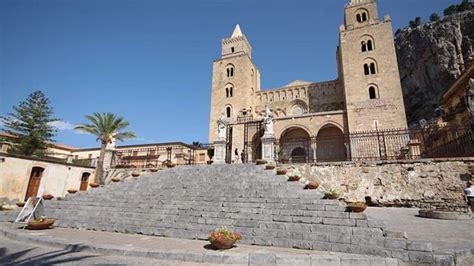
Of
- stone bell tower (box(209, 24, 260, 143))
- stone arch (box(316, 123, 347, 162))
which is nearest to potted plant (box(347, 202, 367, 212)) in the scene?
stone arch (box(316, 123, 347, 162))

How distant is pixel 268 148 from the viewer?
43.0 ft

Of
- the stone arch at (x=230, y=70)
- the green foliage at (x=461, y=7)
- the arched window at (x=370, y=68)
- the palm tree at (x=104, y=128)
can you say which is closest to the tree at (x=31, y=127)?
the palm tree at (x=104, y=128)

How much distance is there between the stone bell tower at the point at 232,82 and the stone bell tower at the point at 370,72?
38.9 feet

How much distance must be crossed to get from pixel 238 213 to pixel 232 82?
26.2 meters

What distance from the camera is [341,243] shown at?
501 centimetres

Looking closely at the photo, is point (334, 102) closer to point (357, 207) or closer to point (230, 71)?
point (230, 71)

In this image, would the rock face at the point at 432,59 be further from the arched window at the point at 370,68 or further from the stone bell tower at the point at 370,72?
the arched window at the point at 370,68

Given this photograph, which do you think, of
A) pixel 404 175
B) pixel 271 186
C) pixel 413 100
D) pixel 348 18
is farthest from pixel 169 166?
pixel 413 100

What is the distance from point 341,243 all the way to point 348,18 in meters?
29.2

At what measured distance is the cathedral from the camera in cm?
2059

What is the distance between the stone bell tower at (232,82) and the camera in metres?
30.1

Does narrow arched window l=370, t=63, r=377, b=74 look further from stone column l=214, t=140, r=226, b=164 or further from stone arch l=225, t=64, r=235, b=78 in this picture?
stone column l=214, t=140, r=226, b=164

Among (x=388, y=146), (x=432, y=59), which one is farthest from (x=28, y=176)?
(x=432, y=59)

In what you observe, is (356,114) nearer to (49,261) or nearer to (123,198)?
(123,198)
